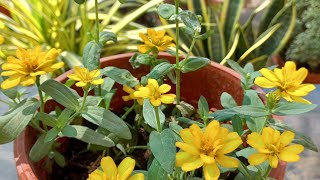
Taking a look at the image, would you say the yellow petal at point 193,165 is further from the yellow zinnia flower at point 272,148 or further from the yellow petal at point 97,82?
the yellow petal at point 97,82

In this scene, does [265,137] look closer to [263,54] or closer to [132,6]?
[263,54]

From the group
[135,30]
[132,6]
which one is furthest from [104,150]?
[132,6]

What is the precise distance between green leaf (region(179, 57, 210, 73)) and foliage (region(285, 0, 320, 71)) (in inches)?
25.2

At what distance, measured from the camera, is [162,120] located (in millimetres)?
666

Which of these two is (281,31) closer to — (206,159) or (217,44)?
(217,44)

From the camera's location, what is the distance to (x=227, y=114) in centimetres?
69

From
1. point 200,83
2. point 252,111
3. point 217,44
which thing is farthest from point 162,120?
point 217,44

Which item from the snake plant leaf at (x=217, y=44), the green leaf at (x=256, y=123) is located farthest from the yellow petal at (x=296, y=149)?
the snake plant leaf at (x=217, y=44)

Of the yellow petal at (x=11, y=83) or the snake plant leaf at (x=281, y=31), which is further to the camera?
the snake plant leaf at (x=281, y=31)

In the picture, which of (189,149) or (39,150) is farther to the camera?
(39,150)

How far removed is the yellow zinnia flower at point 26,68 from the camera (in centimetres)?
62

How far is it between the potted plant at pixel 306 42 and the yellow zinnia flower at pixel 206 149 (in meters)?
0.79

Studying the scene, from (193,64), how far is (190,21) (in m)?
0.08

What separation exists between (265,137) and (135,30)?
2.72 ft
